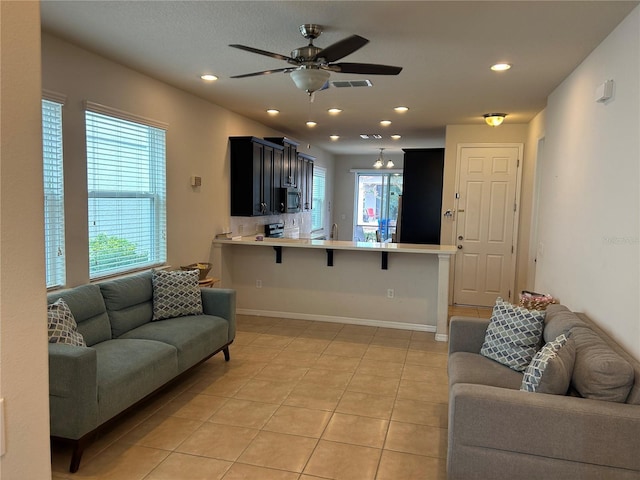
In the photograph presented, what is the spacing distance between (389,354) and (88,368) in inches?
111

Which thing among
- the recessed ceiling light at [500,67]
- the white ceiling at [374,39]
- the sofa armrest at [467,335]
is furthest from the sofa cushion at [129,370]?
the recessed ceiling light at [500,67]

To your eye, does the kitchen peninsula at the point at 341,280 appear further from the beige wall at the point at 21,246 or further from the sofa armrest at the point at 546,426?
the beige wall at the point at 21,246

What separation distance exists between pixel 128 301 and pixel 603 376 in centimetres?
321

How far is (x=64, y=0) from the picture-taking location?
271 cm

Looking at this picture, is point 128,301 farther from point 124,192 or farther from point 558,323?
point 558,323

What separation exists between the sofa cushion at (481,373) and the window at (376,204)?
865 cm

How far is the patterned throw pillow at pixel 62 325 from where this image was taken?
2750 millimetres

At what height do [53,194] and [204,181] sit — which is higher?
[204,181]

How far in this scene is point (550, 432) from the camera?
82.9 inches

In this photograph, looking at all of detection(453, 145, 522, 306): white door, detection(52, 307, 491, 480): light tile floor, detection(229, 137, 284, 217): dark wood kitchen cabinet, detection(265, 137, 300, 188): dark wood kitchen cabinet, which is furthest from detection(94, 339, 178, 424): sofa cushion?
detection(453, 145, 522, 306): white door

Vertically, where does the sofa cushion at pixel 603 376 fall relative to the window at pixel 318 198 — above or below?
below

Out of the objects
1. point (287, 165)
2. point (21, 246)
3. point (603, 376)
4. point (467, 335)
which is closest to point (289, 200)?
point (287, 165)

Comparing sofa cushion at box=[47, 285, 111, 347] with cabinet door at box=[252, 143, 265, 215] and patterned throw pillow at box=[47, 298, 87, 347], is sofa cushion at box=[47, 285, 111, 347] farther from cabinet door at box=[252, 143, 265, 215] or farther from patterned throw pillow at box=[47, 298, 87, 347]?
cabinet door at box=[252, 143, 265, 215]

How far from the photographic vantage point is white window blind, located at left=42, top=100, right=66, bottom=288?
10.9 feet
